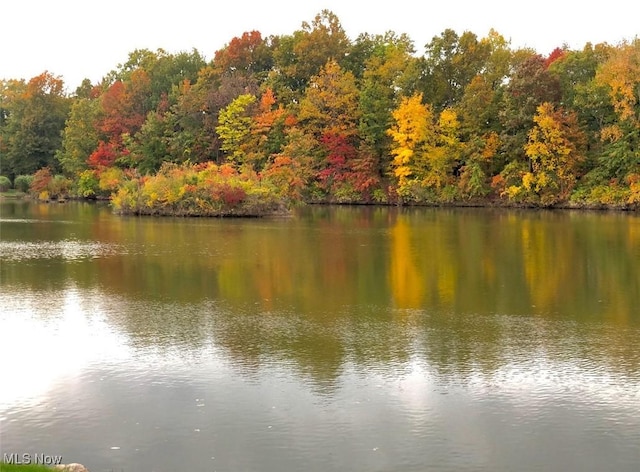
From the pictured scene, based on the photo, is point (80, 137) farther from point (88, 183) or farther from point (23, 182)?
point (23, 182)

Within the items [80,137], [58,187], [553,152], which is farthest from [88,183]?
[553,152]

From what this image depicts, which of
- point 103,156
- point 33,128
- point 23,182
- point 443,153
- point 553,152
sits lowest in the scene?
point 553,152

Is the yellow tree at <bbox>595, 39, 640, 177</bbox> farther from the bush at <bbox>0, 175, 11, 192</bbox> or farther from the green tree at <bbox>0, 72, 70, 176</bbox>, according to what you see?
the bush at <bbox>0, 175, 11, 192</bbox>

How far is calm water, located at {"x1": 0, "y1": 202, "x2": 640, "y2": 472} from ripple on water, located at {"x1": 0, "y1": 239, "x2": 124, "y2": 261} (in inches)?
17.7

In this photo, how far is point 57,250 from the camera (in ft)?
75.7

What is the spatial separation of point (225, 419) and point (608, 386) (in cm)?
473

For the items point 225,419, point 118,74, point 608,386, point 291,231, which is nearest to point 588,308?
point 608,386

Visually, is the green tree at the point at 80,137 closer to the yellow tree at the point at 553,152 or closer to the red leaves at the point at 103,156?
the red leaves at the point at 103,156

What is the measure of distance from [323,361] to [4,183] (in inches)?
2830

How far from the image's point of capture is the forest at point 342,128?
1793 inches

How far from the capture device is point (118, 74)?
80500 millimetres

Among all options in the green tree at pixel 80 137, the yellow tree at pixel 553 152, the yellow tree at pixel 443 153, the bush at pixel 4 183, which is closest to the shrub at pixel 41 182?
the green tree at pixel 80 137

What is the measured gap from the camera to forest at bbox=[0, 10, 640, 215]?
149 ft

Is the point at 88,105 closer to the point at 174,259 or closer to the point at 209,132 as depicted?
the point at 209,132
